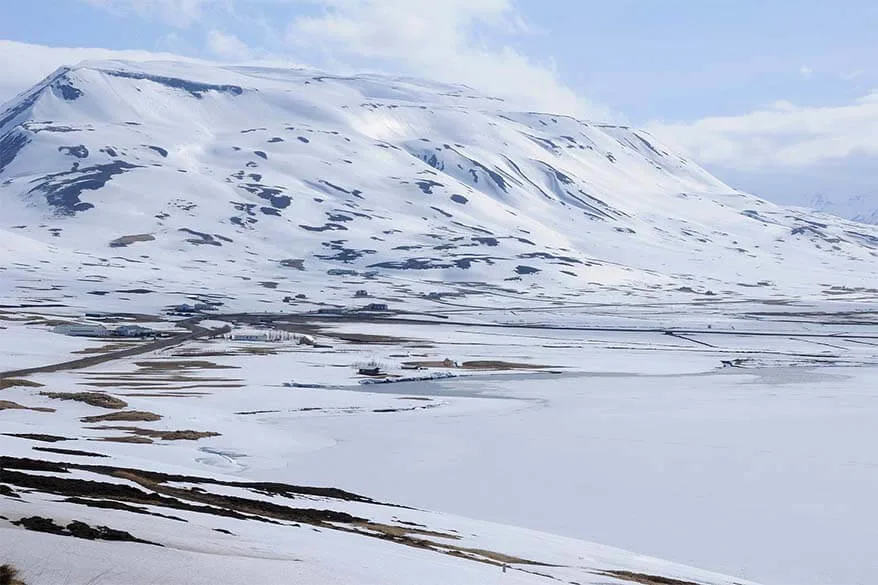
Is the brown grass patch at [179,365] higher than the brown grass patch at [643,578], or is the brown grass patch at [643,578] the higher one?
the brown grass patch at [179,365]

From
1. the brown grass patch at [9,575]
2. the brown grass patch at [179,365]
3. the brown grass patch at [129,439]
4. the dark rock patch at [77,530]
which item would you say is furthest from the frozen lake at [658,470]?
the brown grass patch at [179,365]

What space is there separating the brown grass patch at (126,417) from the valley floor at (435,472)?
0.19 meters

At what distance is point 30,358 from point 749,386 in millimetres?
64273

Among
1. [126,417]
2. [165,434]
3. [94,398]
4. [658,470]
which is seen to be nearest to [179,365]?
[94,398]

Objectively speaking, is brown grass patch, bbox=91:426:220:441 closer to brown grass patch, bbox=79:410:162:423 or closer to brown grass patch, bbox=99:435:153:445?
brown grass patch, bbox=99:435:153:445

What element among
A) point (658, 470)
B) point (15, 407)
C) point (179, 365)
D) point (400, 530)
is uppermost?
point (179, 365)

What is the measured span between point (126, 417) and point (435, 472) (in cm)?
2195

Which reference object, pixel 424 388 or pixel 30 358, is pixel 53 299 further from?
pixel 424 388

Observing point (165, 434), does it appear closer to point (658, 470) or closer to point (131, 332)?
point (658, 470)

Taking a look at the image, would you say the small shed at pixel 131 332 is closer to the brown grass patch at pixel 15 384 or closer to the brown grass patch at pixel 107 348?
the brown grass patch at pixel 107 348

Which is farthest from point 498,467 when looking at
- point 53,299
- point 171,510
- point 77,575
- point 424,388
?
point 53,299

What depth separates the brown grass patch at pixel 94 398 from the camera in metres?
63.8

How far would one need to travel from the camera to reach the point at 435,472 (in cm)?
4825

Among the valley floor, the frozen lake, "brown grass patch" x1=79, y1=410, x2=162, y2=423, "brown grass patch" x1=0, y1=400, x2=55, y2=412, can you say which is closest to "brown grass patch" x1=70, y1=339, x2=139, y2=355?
the valley floor
